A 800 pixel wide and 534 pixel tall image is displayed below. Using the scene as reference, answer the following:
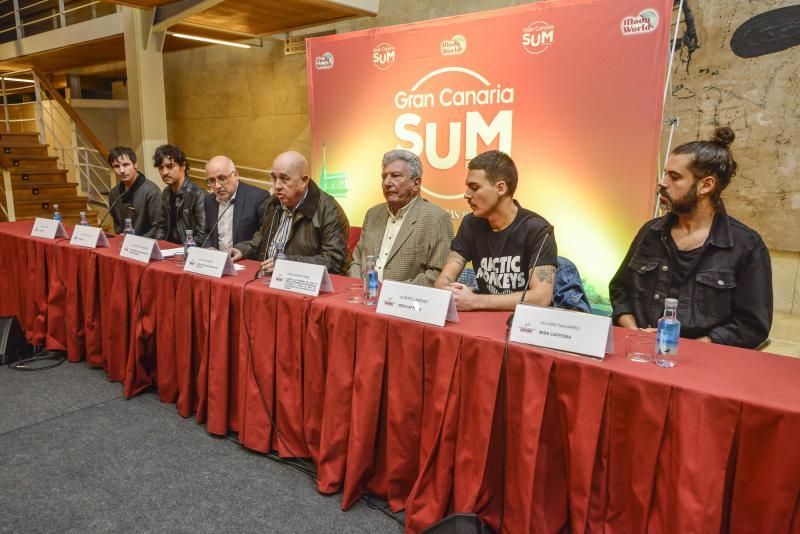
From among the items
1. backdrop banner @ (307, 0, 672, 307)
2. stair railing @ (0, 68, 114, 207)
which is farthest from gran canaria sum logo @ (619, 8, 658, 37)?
stair railing @ (0, 68, 114, 207)

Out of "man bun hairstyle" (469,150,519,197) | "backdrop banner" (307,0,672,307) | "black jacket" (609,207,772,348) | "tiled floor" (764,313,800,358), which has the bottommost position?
"tiled floor" (764,313,800,358)

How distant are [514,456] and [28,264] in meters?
2.90

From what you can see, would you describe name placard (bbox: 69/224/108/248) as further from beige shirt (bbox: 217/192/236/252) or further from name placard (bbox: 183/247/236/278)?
name placard (bbox: 183/247/236/278)

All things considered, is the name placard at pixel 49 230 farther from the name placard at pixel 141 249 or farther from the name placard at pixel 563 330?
the name placard at pixel 563 330

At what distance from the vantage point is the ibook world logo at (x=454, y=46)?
3559 millimetres

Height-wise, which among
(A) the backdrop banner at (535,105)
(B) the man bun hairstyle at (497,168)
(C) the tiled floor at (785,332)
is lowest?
(C) the tiled floor at (785,332)

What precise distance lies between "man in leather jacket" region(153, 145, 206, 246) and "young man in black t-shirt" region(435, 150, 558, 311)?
1765 mm

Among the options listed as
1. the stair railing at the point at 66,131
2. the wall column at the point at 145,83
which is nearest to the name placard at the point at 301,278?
the wall column at the point at 145,83

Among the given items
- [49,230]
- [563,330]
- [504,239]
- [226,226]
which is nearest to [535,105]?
[504,239]

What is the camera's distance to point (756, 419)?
101 cm

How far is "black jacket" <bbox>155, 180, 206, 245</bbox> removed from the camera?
120 inches

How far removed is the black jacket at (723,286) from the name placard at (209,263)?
4.96 feet

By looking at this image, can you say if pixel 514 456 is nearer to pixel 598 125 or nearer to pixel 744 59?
pixel 598 125

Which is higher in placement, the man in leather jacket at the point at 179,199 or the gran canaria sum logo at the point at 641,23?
the gran canaria sum logo at the point at 641,23
